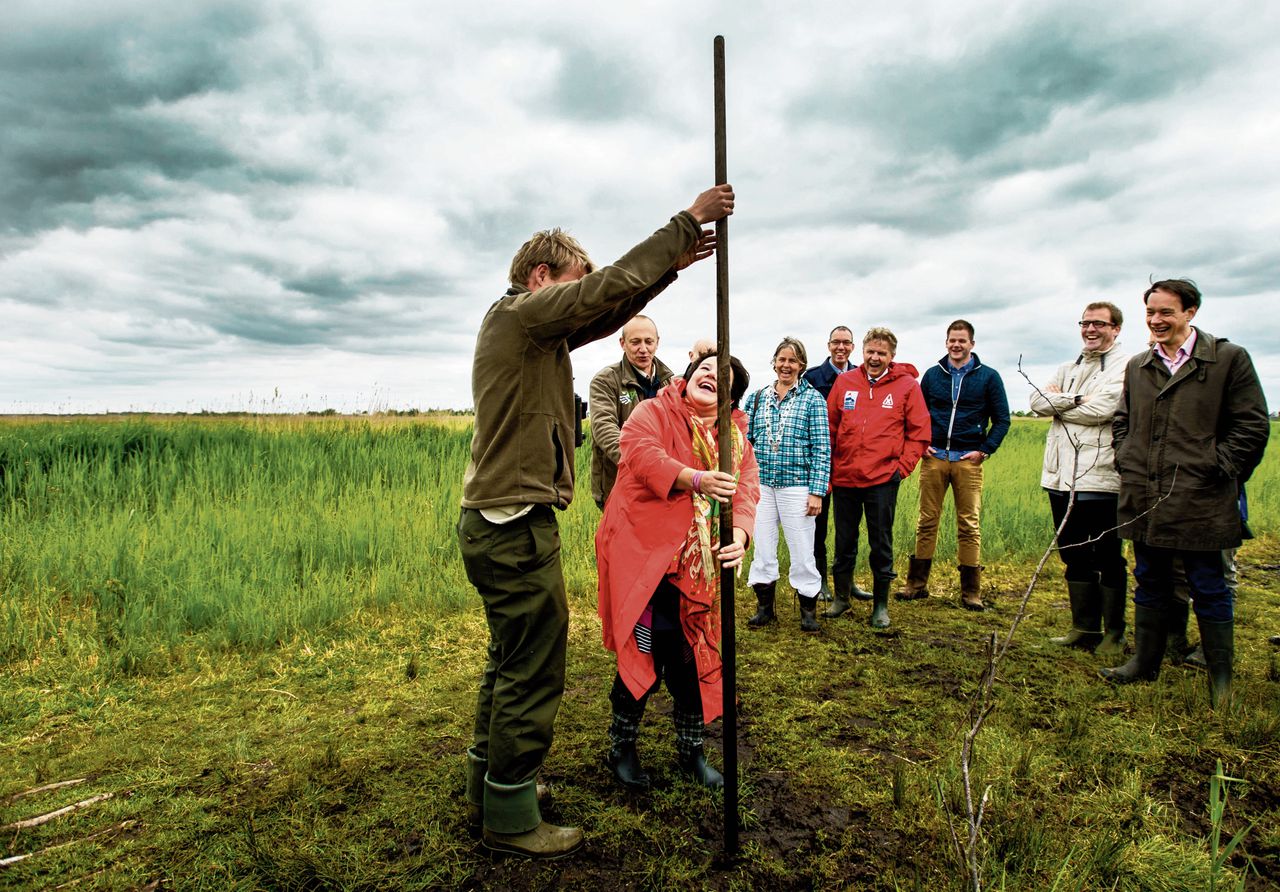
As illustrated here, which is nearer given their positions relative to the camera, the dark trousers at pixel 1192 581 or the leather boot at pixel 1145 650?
the dark trousers at pixel 1192 581

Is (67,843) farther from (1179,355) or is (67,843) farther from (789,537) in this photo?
(1179,355)

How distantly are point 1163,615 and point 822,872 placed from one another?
2.93 metres

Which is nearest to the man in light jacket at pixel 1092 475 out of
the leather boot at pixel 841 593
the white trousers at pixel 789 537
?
the leather boot at pixel 841 593

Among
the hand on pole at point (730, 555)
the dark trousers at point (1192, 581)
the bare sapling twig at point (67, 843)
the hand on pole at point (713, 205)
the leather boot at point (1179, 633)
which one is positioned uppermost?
the hand on pole at point (713, 205)

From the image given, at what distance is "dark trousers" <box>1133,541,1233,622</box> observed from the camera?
3838 millimetres

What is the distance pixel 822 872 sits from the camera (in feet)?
7.91

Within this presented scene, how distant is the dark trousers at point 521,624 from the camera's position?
238 cm

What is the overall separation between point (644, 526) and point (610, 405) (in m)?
1.82

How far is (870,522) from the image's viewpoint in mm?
5484

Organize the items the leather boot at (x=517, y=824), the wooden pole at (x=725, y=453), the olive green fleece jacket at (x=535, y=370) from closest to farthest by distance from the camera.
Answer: the olive green fleece jacket at (x=535, y=370), the wooden pole at (x=725, y=453), the leather boot at (x=517, y=824)

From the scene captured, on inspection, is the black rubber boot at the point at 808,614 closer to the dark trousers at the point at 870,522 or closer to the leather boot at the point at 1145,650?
the dark trousers at the point at 870,522

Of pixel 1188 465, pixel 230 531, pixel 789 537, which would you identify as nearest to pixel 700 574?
pixel 789 537

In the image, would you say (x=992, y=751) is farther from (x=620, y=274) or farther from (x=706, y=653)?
(x=620, y=274)

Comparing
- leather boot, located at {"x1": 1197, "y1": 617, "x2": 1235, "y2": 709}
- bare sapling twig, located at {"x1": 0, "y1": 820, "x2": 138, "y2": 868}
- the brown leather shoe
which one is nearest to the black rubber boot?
leather boot, located at {"x1": 1197, "y1": 617, "x2": 1235, "y2": 709}
